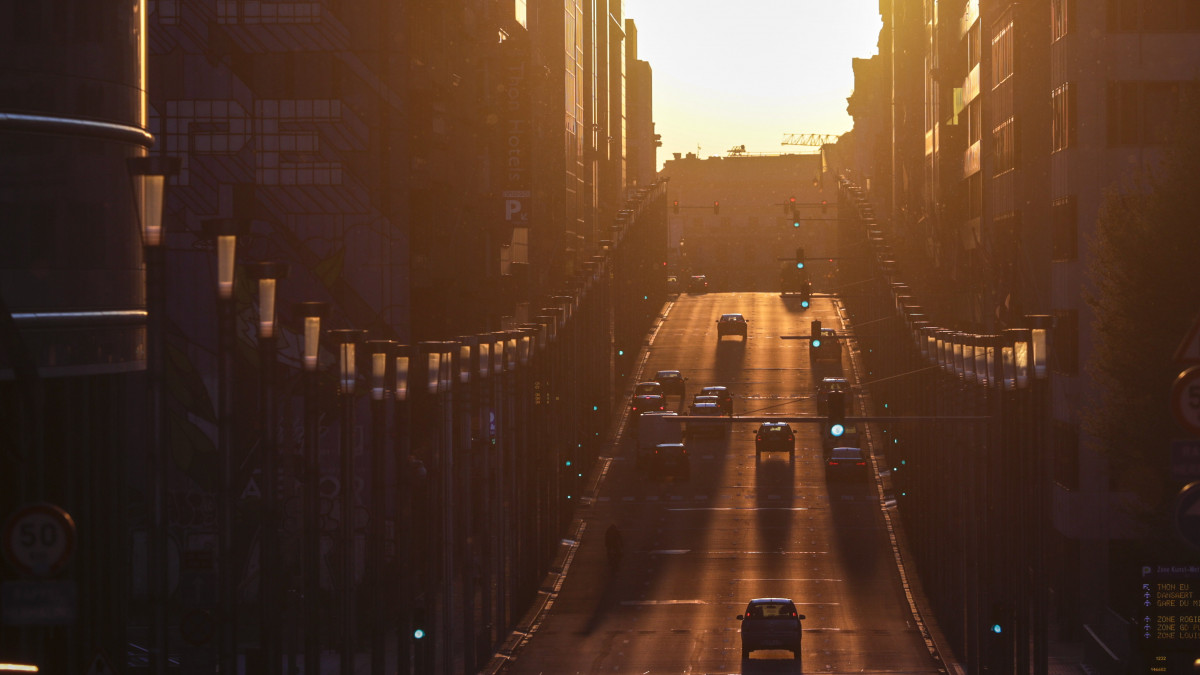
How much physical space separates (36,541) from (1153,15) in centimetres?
4199

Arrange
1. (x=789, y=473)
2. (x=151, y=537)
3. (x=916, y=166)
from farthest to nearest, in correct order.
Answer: (x=916, y=166)
(x=789, y=473)
(x=151, y=537)

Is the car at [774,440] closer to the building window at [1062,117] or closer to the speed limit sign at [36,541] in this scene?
the building window at [1062,117]

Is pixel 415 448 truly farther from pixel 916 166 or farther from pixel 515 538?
pixel 916 166

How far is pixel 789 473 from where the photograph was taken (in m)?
76.7

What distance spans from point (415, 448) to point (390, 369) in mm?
22876

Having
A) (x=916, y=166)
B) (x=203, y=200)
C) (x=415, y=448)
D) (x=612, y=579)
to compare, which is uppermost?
(x=916, y=166)

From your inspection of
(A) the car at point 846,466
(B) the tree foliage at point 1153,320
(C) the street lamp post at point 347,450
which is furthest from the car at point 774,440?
(C) the street lamp post at point 347,450

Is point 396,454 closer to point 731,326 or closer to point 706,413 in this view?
point 706,413

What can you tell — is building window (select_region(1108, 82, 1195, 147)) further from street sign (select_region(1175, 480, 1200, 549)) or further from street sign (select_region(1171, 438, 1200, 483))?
street sign (select_region(1175, 480, 1200, 549))

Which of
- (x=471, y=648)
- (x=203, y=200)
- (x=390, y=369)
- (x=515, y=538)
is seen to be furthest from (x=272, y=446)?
(x=203, y=200)

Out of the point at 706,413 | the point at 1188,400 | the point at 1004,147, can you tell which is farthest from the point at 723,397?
the point at 1188,400

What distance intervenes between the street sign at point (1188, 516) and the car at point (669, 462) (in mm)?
60891

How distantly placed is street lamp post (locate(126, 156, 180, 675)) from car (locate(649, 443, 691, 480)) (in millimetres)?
54893

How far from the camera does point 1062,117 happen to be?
50594 millimetres
